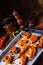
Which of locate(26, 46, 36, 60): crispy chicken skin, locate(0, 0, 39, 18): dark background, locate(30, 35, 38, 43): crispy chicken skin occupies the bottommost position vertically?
locate(26, 46, 36, 60): crispy chicken skin

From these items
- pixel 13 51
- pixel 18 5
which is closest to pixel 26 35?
pixel 13 51

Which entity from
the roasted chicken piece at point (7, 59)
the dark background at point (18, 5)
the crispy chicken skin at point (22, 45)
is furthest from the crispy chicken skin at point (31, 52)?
the dark background at point (18, 5)

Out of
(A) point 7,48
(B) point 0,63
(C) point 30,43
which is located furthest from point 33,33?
(B) point 0,63

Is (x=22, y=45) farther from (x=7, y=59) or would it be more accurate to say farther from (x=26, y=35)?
(x=7, y=59)

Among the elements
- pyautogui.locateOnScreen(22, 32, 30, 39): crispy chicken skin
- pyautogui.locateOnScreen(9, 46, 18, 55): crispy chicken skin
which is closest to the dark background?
pyautogui.locateOnScreen(22, 32, 30, 39): crispy chicken skin

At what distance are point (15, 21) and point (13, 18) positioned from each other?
4 cm

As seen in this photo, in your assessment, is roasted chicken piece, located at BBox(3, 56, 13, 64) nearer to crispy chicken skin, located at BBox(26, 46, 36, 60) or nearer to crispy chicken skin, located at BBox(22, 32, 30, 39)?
crispy chicken skin, located at BBox(26, 46, 36, 60)

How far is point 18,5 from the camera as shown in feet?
7.79

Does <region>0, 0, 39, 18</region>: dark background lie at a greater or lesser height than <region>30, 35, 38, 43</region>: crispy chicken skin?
greater

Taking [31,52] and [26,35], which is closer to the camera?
[31,52]

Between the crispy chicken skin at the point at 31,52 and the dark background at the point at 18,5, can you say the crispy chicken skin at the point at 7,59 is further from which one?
the dark background at the point at 18,5

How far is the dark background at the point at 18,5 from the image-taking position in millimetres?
2293

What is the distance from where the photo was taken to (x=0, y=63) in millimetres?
1604

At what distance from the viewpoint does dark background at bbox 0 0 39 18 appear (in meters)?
2.29
